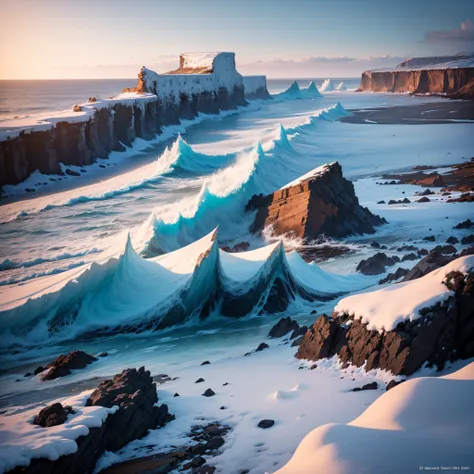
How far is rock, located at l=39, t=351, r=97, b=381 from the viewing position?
40.9 ft

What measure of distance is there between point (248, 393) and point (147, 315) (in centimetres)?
644

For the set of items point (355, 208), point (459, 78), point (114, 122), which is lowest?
point (355, 208)

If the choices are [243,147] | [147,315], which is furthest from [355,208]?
[243,147]

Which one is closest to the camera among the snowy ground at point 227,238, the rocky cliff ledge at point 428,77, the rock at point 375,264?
the snowy ground at point 227,238

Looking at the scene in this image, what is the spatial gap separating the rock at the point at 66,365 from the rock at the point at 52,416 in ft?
13.2

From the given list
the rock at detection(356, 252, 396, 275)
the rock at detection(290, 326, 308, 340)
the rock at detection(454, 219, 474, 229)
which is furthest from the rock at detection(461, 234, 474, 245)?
the rock at detection(290, 326, 308, 340)

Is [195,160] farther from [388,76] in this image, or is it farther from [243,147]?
[388,76]

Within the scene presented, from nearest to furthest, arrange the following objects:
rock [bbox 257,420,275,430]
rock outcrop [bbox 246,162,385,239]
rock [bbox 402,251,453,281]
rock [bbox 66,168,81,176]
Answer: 1. rock [bbox 257,420,275,430]
2. rock [bbox 402,251,453,281]
3. rock outcrop [bbox 246,162,385,239]
4. rock [bbox 66,168,81,176]

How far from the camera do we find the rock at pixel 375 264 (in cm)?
1786

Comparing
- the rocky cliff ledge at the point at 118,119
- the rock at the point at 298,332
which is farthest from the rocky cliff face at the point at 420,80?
the rock at the point at 298,332

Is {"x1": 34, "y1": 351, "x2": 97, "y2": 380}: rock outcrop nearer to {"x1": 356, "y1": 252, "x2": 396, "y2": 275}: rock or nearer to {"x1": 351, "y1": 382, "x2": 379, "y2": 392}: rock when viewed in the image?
{"x1": 351, "y1": 382, "x2": 379, "y2": 392}: rock

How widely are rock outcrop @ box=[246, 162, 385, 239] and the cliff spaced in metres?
Answer: 81.6

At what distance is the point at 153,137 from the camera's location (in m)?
64.5

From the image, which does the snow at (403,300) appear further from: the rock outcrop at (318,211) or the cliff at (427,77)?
the cliff at (427,77)
